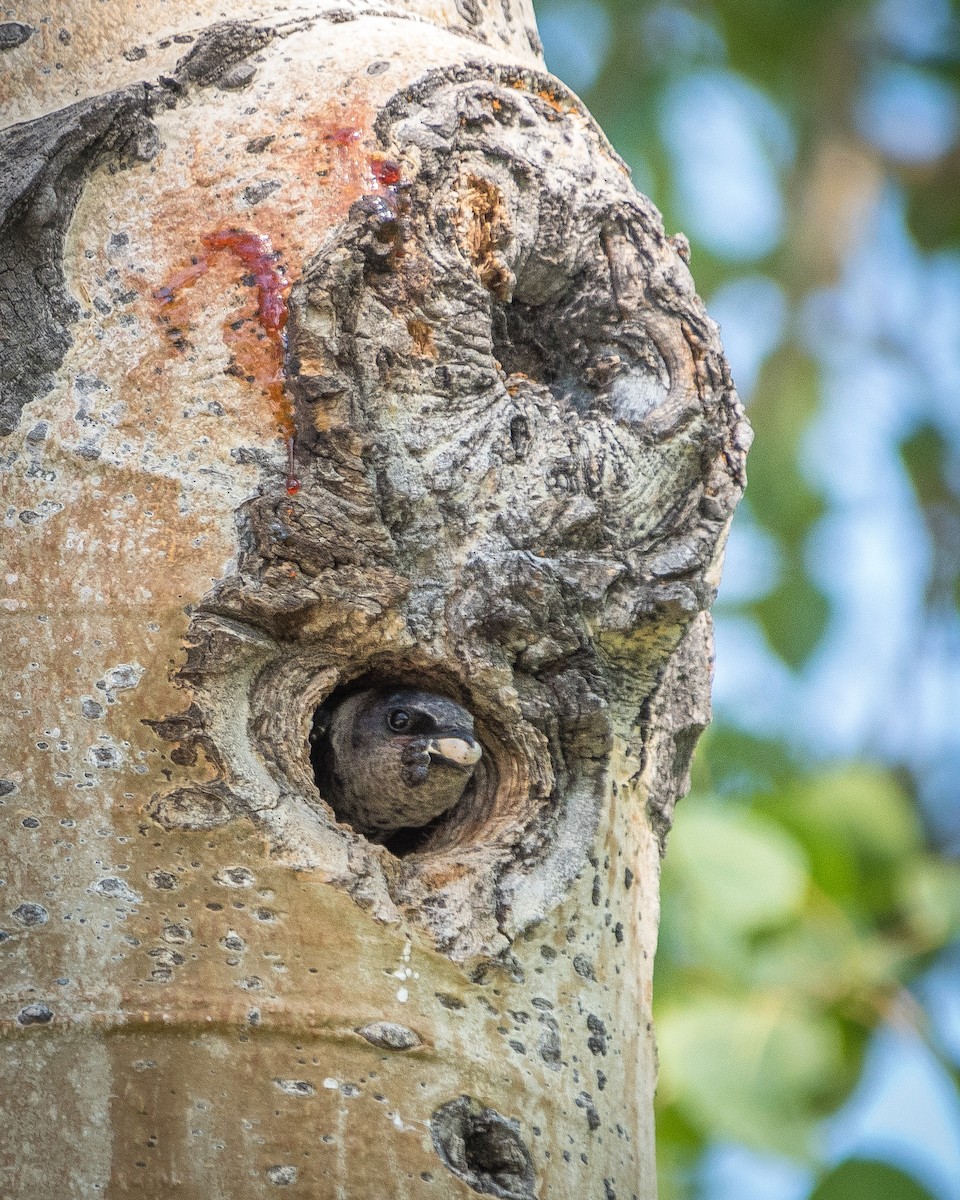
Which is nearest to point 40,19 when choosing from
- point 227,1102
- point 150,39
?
point 150,39

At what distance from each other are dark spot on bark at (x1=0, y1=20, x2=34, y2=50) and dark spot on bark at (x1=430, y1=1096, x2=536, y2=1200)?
0.98 meters

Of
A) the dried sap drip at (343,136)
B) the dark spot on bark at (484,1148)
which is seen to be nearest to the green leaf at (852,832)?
the dark spot on bark at (484,1148)

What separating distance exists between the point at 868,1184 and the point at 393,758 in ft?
4.75

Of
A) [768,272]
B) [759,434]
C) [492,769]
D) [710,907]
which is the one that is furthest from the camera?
[768,272]

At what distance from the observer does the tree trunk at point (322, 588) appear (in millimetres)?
1003

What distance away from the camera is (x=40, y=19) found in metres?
1.30

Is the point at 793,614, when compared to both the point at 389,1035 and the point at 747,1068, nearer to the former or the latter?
the point at 747,1068

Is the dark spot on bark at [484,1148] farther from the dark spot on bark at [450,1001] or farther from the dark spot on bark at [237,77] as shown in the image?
the dark spot on bark at [237,77]

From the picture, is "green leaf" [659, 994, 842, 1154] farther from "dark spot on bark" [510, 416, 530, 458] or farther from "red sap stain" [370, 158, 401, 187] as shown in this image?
"red sap stain" [370, 158, 401, 187]

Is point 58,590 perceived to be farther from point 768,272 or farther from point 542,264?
point 768,272

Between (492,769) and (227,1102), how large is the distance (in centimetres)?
36

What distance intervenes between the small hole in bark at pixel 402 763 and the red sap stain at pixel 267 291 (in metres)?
0.21

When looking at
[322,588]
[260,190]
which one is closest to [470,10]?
[260,190]

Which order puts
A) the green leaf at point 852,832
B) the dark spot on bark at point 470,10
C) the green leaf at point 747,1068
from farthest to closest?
1. the green leaf at point 852,832
2. the green leaf at point 747,1068
3. the dark spot on bark at point 470,10
